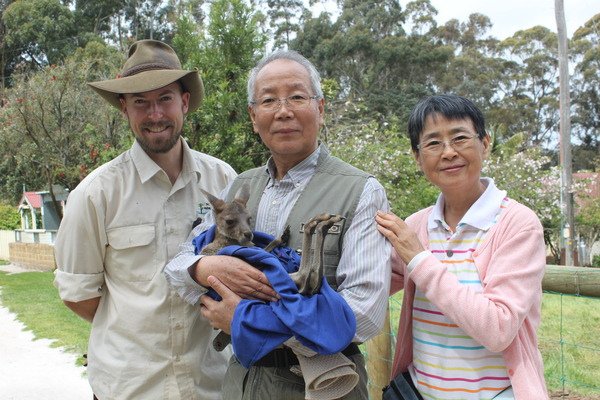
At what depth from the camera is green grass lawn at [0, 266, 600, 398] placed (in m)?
5.22

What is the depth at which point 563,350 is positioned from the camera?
18.7 ft

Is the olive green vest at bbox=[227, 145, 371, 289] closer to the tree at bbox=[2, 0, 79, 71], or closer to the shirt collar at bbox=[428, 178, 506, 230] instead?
the shirt collar at bbox=[428, 178, 506, 230]

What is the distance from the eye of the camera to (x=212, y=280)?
2.35m

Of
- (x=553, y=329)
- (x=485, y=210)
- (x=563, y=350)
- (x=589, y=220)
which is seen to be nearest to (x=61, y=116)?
(x=553, y=329)

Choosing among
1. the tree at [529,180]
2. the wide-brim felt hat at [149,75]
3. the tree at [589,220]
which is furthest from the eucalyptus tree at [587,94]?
the wide-brim felt hat at [149,75]

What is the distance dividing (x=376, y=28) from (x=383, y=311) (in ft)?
137

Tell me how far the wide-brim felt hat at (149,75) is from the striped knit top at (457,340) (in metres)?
1.68

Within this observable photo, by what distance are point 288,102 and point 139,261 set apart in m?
1.30

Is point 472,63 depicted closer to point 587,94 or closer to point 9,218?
point 587,94

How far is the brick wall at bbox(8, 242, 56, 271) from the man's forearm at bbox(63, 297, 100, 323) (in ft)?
58.1

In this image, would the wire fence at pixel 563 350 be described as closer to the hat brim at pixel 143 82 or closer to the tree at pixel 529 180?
the hat brim at pixel 143 82

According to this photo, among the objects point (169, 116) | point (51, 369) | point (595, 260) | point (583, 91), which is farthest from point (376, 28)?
point (169, 116)

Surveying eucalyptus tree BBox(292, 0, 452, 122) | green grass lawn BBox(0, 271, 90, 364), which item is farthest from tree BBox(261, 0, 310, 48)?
green grass lawn BBox(0, 271, 90, 364)

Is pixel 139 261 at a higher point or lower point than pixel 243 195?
lower
